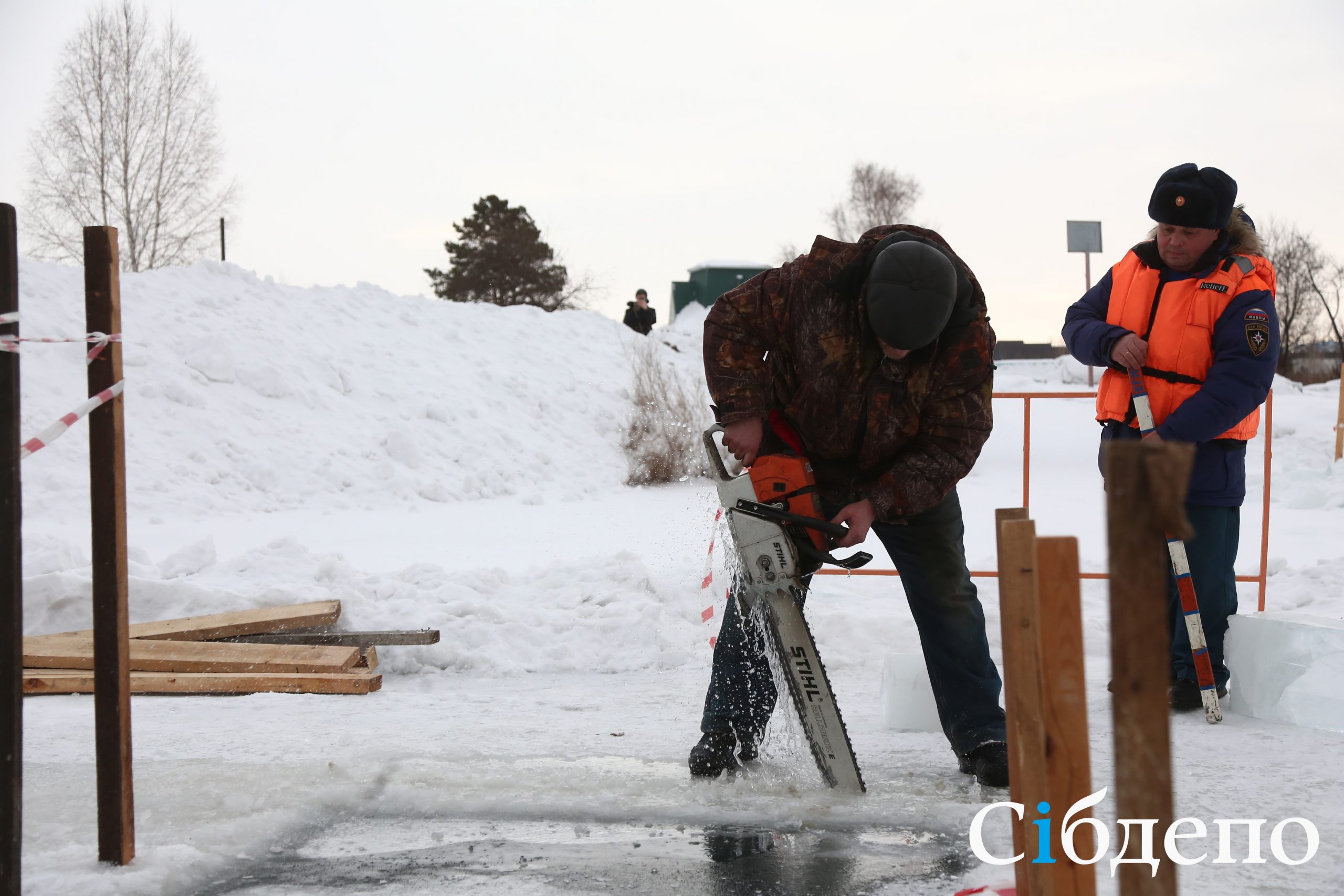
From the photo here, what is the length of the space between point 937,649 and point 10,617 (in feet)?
8.06

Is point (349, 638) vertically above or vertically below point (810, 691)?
below

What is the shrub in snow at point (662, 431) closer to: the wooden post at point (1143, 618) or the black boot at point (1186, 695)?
the black boot at point (1186, 695)

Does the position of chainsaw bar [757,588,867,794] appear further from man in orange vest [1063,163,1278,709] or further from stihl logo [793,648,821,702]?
man in orange vest [1063,163,1278,709]

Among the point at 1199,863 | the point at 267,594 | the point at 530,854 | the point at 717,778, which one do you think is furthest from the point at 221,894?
the point at 267,594

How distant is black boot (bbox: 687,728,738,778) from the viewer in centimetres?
316

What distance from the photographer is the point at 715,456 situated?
3098 mm

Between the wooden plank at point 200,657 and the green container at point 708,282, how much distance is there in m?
21.8

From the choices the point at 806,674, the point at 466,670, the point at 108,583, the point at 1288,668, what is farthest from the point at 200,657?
the point at 1288,668

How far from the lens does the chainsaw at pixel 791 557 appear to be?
292cm

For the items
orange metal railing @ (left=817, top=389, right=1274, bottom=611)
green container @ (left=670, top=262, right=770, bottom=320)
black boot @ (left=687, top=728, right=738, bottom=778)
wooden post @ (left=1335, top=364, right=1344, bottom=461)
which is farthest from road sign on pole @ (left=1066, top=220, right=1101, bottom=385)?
black boot @ (left=687, top=728, right=738, bottom=778)

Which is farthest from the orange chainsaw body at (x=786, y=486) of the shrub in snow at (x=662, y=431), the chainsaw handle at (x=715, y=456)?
the shrub in snow at (x=662, y=431)

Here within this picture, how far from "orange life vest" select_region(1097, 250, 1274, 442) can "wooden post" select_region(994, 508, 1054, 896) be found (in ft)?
7.57

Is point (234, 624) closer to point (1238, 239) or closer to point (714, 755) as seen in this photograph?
point (714, 755)

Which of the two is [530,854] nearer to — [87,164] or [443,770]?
[443,770]
